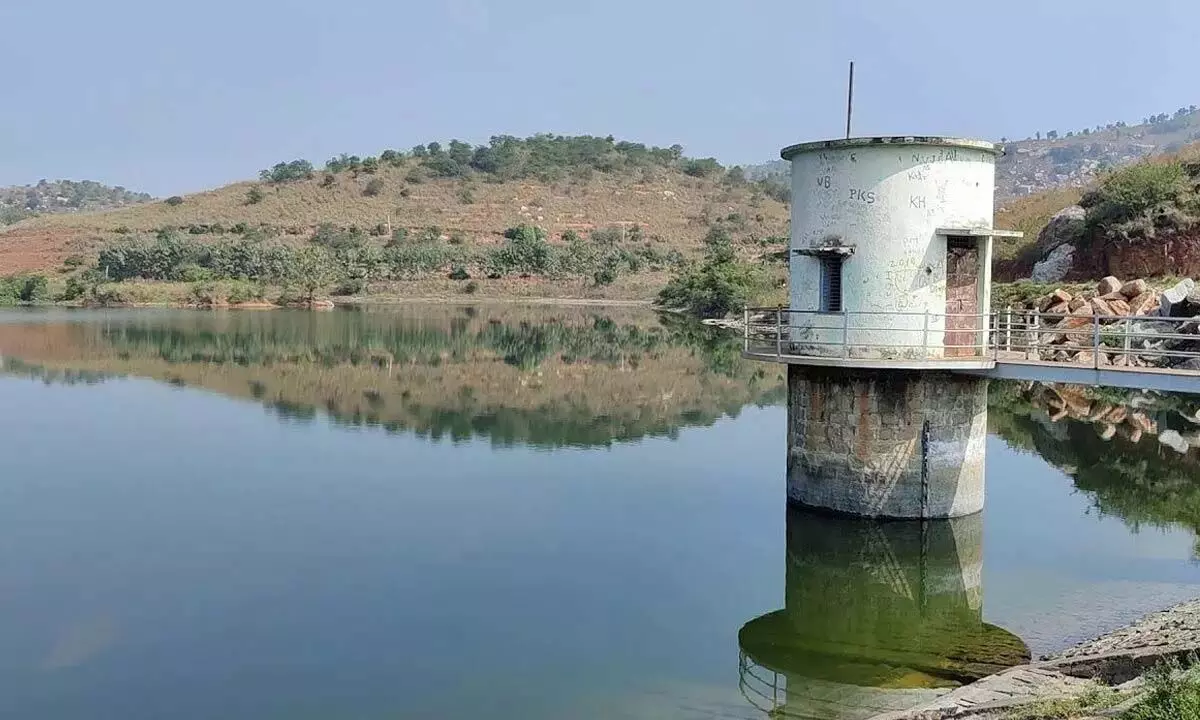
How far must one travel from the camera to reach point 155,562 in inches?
651

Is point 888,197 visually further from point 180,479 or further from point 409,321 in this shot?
point 409,321

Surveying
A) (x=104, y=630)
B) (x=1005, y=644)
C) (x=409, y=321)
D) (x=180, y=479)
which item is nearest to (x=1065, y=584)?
(x=1005, y=644)

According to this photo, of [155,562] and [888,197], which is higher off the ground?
[888,197]

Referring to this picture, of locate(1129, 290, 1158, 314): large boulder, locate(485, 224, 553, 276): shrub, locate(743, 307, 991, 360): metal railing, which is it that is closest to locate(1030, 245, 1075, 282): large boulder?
locate(1129, 290, 1158, 314): large boulder

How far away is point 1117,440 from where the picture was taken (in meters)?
26.3

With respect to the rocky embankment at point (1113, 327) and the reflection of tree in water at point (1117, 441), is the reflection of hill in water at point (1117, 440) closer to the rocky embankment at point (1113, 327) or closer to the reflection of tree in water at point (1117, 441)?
the reflection of tree in water at point (1117, 441)

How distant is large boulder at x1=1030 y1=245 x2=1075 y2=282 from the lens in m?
43.9

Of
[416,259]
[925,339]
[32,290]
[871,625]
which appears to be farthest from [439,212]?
[871,625]

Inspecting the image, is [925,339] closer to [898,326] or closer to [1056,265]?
[898,326]

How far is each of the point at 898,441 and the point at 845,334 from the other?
6.40ft

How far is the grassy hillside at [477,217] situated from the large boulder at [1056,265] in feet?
154

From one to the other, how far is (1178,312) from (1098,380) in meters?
8.70

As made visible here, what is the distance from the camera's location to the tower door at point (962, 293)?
17.6m

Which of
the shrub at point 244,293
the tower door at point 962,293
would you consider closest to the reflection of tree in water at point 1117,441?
the tower door at point 962,293
